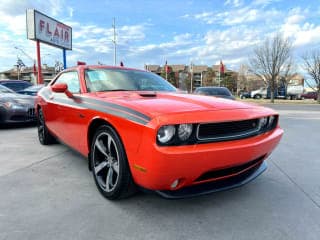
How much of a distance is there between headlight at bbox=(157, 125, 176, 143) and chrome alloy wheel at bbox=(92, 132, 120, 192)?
541 millimetres

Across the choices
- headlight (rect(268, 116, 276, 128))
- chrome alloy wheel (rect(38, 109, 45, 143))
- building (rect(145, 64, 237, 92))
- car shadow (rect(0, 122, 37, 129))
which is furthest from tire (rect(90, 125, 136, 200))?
building (rect(145, 64, 237, 92))

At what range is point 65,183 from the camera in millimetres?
2811

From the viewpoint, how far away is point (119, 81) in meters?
3.12

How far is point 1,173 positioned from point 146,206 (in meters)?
2.07

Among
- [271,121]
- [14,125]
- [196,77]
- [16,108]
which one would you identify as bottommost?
[14,125]

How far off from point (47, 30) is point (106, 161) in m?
17.1

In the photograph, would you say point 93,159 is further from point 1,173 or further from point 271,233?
point 271,233

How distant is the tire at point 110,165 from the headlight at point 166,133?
449mm

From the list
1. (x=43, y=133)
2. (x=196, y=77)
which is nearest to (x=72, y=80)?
(x=43, y=133)

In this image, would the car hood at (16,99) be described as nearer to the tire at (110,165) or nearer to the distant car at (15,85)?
Result: the distant car at (15,85)

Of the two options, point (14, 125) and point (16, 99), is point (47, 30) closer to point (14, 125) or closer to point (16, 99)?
point (14, 125)

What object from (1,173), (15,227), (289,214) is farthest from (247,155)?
(1,173)

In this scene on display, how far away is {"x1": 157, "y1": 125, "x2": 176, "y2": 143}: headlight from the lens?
1809 millimetres

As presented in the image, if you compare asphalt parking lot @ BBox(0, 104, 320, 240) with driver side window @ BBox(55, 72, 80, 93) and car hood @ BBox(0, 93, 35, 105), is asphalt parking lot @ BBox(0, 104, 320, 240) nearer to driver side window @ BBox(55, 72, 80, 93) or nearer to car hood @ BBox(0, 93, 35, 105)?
driver side window @ BBox(55, 72, 80, 93)
